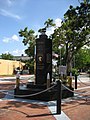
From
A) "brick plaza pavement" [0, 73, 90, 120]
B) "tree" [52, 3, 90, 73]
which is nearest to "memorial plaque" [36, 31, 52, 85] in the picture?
"brick plaza pavement" [0, 73, 90, 120]

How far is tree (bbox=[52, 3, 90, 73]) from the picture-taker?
25.7 m

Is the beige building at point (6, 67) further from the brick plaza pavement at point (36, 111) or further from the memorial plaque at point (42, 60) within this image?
the brick plaza pavement at point (36, 111)

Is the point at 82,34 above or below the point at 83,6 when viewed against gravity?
below

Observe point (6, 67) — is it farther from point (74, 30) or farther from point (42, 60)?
point (42, 60)

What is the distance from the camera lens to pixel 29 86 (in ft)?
55.9

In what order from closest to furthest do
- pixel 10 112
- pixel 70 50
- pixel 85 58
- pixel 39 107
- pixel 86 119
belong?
pixel 86 119 < pixel 10 112 < pixel 39 107 < pixel 70 50 < pixel 85 58

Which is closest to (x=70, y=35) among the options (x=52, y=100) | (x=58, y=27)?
(x=58, y=27)

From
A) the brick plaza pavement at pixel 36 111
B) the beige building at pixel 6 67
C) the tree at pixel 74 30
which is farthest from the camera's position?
the beige building at pixel 6 67

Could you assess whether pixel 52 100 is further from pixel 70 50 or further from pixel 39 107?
pixel 70 50

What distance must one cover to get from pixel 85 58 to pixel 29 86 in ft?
217

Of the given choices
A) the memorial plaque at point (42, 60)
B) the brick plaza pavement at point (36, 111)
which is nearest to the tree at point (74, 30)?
the memorial plaque at point (42, 60)

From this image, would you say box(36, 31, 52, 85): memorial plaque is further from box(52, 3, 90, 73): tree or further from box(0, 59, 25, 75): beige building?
box(0, 59, 25, 75): beige building

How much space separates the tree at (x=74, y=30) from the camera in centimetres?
2567

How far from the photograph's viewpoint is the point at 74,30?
27.7 m
